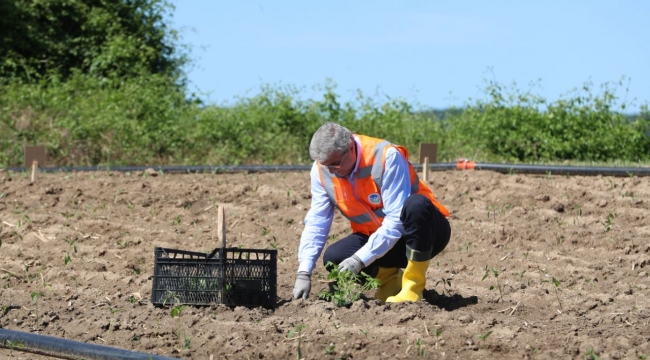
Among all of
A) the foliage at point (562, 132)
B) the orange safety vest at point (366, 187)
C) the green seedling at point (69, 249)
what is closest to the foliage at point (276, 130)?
the foliage at point (562, 132)

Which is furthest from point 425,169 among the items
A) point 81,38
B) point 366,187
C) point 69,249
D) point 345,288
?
point 81,38

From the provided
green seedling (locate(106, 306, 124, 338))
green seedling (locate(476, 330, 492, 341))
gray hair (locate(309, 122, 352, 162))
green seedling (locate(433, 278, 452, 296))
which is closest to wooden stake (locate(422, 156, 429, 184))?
green seedling (locate(433, 278, 452, 296))

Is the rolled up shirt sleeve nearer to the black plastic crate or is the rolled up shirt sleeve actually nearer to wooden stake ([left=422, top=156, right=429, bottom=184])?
the black plastic crate

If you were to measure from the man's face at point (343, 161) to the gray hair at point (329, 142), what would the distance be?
0.03 meters

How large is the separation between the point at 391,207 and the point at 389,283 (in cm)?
75

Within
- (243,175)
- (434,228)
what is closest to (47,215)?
(243,175)

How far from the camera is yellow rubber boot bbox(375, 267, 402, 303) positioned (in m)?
5.74

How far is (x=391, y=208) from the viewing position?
17.1 ft

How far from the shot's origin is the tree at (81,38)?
15.7 metres

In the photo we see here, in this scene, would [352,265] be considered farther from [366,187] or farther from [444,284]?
[444,284]

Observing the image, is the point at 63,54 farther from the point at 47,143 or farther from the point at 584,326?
the point at 584,326

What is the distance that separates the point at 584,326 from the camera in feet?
15.7

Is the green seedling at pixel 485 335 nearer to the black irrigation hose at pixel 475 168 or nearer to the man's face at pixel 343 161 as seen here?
the man's face at pixel 343 161

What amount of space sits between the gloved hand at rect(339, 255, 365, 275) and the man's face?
490 mm
